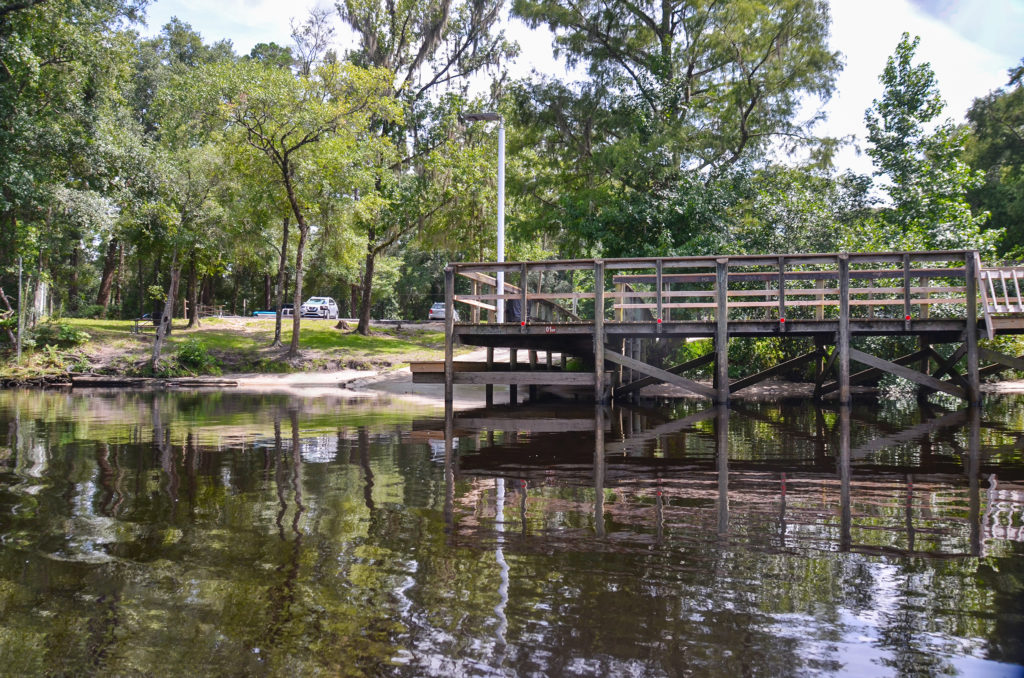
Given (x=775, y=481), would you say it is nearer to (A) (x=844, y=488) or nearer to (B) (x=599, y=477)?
(A) (x=844, y=488)

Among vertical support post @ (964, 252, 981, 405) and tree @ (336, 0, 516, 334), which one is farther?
tree @ (336, 0, 516, 334)

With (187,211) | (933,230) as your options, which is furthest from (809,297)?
(187,211)

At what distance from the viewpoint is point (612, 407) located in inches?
781

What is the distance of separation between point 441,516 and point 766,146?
28676mm

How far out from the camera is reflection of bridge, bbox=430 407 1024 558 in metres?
6.03

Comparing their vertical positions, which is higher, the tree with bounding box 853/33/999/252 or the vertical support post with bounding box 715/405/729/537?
the tree with bounding box 853/33/999/252

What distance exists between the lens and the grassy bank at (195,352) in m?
29.6

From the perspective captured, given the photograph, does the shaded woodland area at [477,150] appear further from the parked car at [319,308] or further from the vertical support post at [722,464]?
the parked car at [319,308]

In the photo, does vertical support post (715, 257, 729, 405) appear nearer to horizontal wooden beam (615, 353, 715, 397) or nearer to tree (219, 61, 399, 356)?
horizontal wooden beam (615, 353, 715, 397)

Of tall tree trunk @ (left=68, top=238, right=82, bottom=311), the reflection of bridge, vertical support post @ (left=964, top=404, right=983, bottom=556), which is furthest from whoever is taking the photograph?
tall tree trunk @ (left=68, top=238, right=82, bottom=311)

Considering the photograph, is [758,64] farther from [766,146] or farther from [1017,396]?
[1017,396]

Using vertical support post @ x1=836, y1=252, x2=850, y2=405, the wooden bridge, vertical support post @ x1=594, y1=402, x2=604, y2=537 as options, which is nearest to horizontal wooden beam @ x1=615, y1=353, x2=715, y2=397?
the wooden bridge

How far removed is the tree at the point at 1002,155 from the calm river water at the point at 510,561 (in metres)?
36.7

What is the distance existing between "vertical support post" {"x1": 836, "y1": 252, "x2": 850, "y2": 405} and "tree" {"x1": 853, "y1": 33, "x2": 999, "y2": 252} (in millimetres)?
9024
